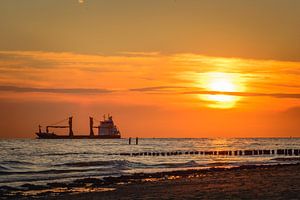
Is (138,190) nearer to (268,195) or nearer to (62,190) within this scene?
(62,190)

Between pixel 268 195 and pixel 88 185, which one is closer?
pixel 268 195

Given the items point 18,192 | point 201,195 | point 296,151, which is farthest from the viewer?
point 296,151

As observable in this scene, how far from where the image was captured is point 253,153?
83.7 m

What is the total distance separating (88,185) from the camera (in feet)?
84.6

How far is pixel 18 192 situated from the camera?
23.3 m

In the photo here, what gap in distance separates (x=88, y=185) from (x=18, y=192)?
3879mm

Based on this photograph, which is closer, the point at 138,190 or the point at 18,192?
the point at 138,190

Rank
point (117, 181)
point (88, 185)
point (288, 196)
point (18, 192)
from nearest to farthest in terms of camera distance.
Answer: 1. point (288, 196)
2. point (18, 192)
3. point (88, 185)
4. point (117, 181)

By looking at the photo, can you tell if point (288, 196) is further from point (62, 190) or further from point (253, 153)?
point (253, 153)

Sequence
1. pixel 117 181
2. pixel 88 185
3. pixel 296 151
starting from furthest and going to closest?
1. pixel 296 151
2. pixel 117 181
3. pixel 88 185

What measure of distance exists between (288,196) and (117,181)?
1346 cm

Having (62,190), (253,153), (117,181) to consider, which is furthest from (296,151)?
(62,190)

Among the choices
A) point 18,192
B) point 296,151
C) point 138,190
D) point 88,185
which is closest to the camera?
point 138,190

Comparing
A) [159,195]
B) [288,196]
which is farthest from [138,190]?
[288,196]
